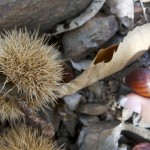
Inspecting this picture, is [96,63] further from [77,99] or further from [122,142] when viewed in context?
[122,142]

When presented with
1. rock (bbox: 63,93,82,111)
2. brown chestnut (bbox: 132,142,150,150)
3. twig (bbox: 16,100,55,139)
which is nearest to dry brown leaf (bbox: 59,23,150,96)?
rock (bbox: 63,93,82,111)

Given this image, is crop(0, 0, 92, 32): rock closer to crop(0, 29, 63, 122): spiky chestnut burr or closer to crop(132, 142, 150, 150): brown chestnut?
crop(0, 29, 63, 122): spiky chestnut burr

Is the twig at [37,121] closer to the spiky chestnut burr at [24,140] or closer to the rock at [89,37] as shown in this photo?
the spiky chestnut burr at [24,140]

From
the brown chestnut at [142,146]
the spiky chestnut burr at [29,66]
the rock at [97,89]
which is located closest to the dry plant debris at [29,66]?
the spiky chestnut burr at [29,66]

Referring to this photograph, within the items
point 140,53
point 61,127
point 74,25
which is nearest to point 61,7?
point 74,25

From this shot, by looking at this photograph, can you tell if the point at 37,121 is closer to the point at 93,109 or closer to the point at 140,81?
the point at 93,109
